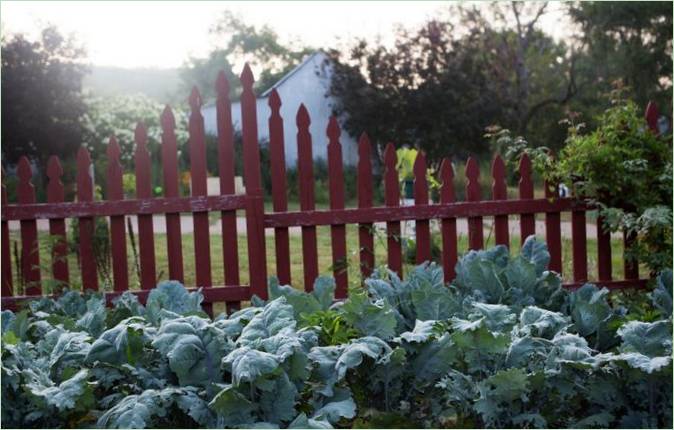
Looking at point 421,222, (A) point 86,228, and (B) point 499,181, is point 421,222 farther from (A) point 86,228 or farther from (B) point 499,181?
(A) point 86,228

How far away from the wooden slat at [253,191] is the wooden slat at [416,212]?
120mm

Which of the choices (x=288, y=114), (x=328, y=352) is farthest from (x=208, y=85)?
(x=328, y=352)

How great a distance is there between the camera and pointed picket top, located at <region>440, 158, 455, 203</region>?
4770mm

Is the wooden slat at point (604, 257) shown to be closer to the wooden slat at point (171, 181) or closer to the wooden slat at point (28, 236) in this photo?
the wooden slat at point (171, 181)

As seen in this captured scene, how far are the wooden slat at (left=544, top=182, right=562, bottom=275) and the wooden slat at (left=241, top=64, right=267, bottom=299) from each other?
6.32 feet

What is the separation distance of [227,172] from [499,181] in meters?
1.83

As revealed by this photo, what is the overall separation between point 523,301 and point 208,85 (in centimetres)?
3714

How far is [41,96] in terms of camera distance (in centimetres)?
2044

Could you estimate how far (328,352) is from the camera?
89.5 inches

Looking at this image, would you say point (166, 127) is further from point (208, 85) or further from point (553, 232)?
point (208, 85)

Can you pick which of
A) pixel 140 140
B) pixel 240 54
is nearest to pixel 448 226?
pixel 140 140

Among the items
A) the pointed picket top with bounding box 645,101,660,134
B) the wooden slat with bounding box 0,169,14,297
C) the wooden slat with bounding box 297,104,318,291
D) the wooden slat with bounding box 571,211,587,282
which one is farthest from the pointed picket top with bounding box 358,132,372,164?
the wooden slat with bounding box 0,169,14,297

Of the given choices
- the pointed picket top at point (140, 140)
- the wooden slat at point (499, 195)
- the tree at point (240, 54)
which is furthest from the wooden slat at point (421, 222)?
the tree at point (240, 54)

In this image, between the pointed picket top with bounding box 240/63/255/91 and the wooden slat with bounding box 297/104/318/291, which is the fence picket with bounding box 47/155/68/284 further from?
the wooden slat with bounding box 297/104/318/291
